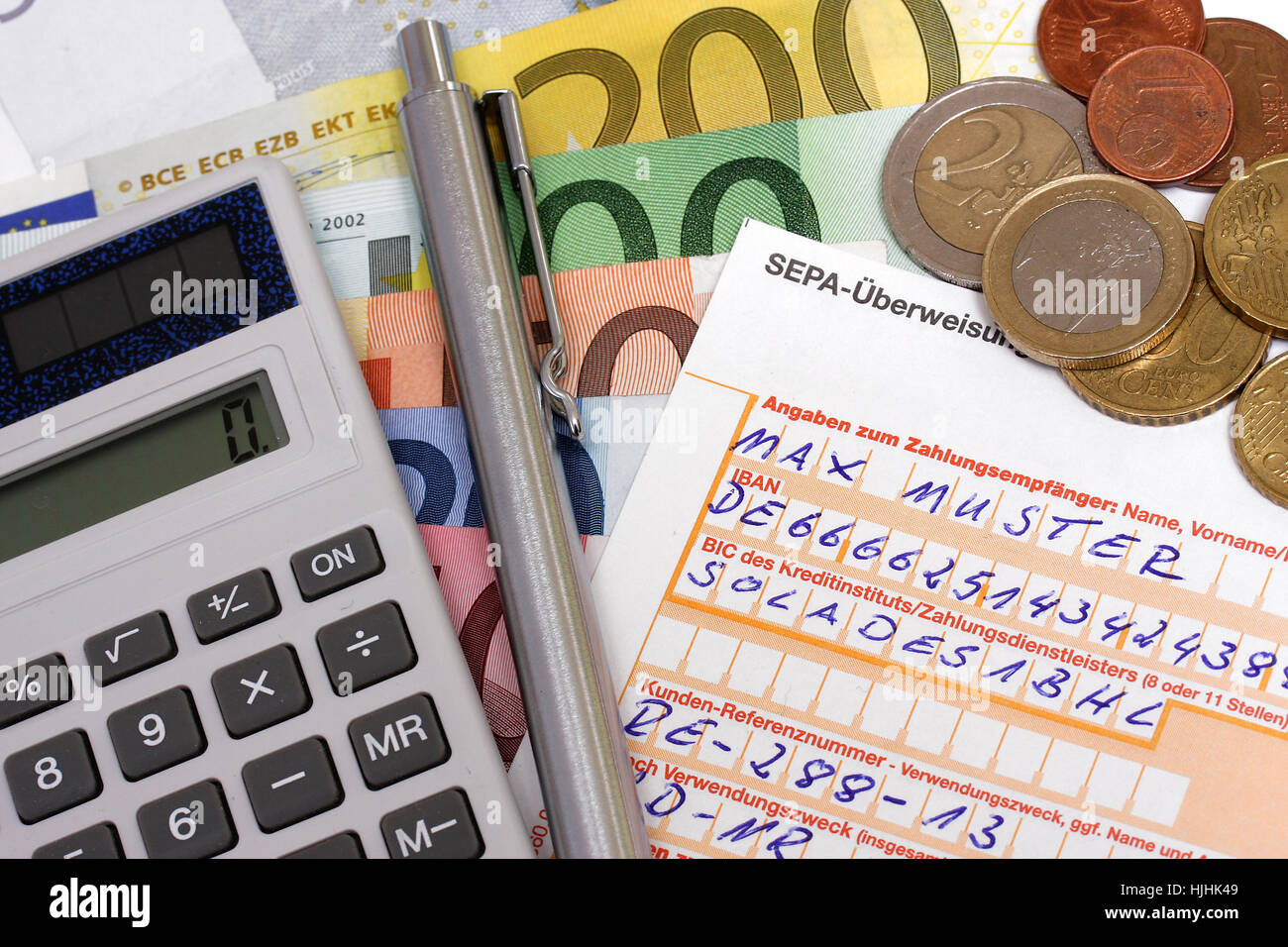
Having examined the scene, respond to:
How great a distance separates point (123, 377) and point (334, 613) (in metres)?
0.17

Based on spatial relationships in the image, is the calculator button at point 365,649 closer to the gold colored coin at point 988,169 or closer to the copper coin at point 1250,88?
the gold colored coin at point 988,169

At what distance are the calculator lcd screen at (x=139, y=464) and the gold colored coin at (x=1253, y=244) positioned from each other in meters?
0.49

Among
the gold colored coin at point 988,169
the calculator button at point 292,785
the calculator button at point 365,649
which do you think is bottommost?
the calculator button at point 292,785

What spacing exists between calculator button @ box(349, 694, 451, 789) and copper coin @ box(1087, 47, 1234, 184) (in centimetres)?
45

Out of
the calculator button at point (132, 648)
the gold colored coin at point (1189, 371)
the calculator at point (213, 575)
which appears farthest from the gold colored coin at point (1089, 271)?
the calculator button at point (132, 648)

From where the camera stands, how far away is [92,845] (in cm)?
43

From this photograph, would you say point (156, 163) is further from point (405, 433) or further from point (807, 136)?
point (807, 136)

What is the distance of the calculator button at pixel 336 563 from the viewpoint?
1.44 ft

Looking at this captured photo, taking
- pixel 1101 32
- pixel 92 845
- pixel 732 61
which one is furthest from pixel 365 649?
pixel 1101 32

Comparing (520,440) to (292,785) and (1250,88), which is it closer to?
(292,785)

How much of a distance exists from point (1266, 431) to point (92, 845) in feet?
1.98

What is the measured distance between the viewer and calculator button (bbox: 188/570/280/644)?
0.44 m

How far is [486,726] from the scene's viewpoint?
1.41 ft
